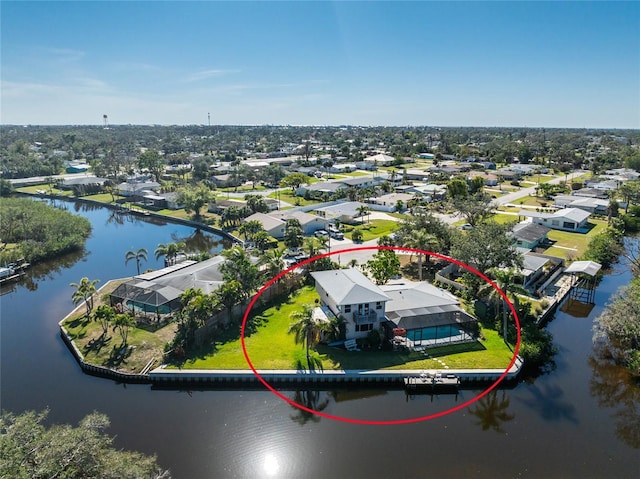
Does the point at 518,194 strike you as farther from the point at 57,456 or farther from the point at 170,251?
the point at 57,456

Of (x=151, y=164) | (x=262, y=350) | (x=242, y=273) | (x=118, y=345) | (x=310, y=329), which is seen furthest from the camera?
(x=151, y=164)

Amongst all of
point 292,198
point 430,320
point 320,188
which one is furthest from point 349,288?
point 320,188

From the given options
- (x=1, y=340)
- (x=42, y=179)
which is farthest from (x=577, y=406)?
(x=42, y=179)

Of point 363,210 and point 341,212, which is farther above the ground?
point 363,210

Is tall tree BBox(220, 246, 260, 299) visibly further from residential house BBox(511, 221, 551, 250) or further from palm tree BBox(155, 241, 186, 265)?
residential house BBox(511, 221, 551, 250)

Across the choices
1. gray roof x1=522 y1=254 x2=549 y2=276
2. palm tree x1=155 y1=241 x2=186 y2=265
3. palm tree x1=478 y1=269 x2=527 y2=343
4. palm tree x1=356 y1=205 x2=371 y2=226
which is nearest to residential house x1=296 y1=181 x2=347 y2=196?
palm tree x1=356 y1=205 x2=371 y2=226

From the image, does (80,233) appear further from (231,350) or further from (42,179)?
(42,179)
